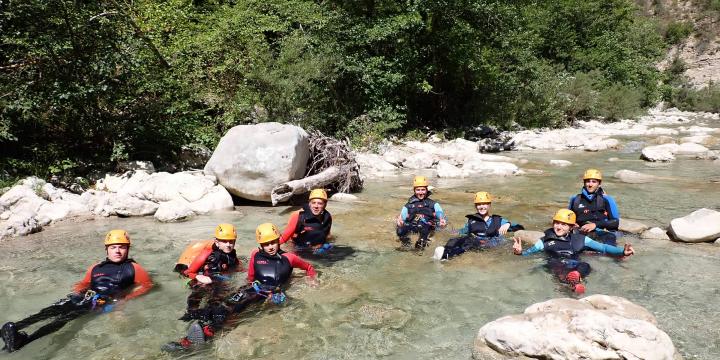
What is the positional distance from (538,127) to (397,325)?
23414 millimetres

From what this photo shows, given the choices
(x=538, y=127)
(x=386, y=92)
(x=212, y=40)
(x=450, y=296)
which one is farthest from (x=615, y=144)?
(x=450, y=296)

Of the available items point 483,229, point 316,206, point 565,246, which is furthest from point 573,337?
point 316,206

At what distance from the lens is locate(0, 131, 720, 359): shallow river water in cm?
422

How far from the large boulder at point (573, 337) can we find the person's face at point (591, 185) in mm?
3557

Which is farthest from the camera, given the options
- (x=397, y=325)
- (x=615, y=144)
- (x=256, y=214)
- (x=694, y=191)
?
(x=615, y=144)

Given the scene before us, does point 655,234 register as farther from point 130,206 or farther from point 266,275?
point 130,206

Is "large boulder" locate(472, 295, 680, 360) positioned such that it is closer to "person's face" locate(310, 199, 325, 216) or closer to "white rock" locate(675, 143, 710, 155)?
"person's face" locate(310, 199, 325, 216)

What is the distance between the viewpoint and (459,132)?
22078 mm

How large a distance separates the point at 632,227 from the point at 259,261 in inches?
234

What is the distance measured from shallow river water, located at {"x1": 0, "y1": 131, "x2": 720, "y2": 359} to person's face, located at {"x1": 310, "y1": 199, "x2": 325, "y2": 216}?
66cm

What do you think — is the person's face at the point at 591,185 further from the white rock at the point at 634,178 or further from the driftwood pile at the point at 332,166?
the white rock at the point at 634,178

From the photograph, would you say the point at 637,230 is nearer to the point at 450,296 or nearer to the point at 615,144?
the point at 450,296

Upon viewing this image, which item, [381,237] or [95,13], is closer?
[381,237]

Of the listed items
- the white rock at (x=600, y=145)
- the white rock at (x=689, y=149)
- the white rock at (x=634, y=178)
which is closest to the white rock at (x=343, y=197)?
the white rock at (x=634, y=178)
